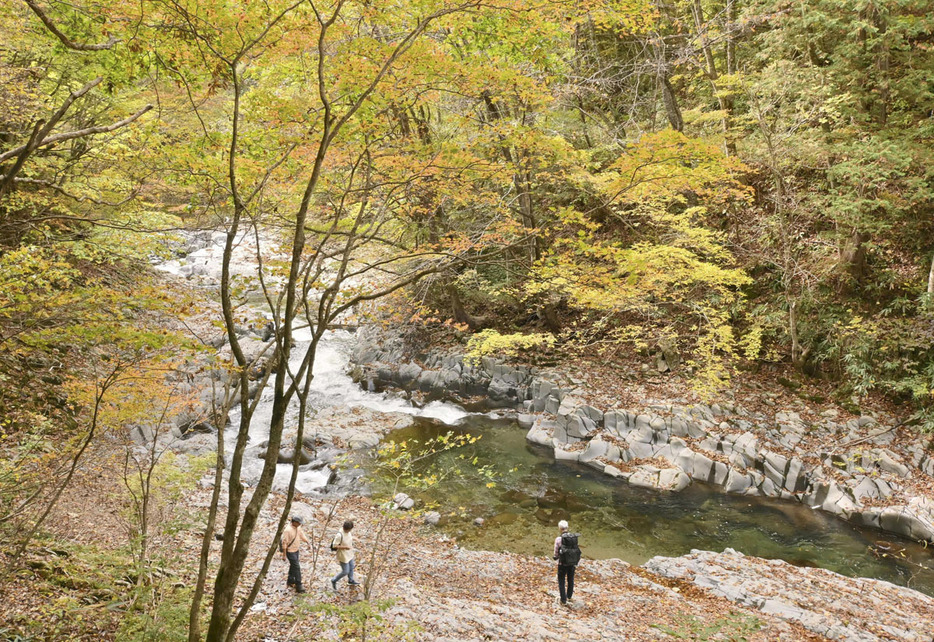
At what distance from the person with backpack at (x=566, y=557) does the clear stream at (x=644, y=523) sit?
219 centimetres

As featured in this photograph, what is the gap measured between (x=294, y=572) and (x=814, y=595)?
8.11m

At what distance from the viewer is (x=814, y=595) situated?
25.7ft

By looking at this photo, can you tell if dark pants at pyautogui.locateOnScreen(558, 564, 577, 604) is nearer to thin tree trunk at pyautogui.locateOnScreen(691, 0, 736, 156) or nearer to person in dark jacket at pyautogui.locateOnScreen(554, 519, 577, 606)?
person in dark jacket at pyautogui.locateOnScreen(554, 519, 577, 606)

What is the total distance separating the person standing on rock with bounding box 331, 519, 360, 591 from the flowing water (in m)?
2.40

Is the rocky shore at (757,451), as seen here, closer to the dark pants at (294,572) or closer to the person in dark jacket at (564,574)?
the person in dark jacket at (564,574)

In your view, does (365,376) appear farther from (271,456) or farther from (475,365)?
(271,456)

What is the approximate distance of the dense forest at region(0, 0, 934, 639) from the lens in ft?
16.3

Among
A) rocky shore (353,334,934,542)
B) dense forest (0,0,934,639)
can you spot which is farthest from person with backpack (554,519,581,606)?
rocky shore (353,334,934,542)

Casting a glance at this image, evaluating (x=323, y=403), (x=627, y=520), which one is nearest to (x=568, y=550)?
(x=627, y=520)

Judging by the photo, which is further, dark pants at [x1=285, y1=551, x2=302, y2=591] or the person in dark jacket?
the person in dark jacket

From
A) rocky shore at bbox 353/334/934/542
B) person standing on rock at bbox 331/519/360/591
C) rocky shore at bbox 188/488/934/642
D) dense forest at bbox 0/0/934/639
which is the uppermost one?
dense forest at bbox 0/0/934/639

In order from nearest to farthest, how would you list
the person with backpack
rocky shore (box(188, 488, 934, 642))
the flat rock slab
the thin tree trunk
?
rocky shore (box(188, 488, 934, 642)) → the flat rock slab → the person with backpack → the thin tree trunk

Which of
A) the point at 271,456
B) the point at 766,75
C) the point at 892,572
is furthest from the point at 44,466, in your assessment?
the point at 766,75

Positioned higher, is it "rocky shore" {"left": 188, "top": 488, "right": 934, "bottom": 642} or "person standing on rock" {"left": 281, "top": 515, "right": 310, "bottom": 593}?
"person standing on rock" {"left": 281, "top": 515, "right": 310, "bottom": 593}
